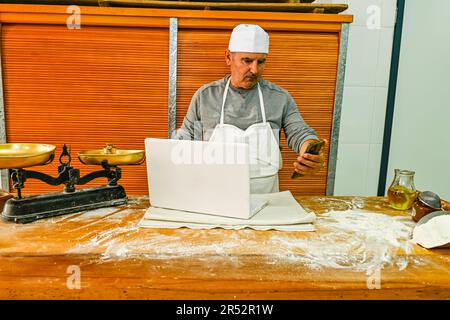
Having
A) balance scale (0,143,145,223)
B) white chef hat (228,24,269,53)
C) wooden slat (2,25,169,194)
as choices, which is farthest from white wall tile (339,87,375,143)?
balance scale (0,143,145,223)

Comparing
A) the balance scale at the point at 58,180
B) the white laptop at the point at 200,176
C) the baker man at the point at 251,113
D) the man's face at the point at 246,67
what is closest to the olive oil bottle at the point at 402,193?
the baker man at the point at 251,113

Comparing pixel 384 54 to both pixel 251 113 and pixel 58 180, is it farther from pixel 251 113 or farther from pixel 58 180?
pixel 58 180

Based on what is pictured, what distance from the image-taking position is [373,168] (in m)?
3.12

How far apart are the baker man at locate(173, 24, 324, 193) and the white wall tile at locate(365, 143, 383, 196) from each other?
3.79ft

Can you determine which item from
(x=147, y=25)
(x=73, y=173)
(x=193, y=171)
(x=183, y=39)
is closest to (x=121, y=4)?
(x=147, y=25)

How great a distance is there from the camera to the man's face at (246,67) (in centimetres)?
209

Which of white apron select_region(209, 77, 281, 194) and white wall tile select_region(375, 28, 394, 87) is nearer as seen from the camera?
white apron select_region(209, 77, 281, 194)

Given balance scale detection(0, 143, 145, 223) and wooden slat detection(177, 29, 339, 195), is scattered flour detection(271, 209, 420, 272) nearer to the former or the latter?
balance scale detection(0, 143, 145, 223)

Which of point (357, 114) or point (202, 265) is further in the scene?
point (357, 114)

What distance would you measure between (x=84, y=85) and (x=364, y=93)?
2301 millimetres

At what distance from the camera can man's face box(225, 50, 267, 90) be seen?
209 cm

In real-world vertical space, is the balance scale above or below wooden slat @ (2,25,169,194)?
below

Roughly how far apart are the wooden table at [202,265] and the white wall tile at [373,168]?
1896 millimetres

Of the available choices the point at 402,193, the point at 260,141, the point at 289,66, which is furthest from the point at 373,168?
the point at 402,193
